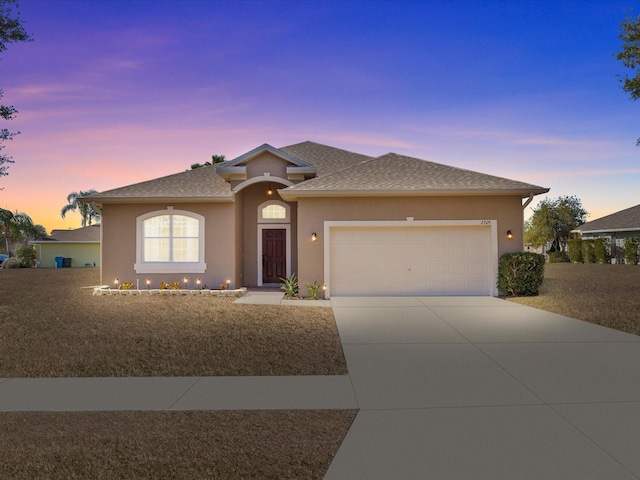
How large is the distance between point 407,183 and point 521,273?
183 inches

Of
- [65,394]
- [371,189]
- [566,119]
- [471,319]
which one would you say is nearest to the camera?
[65,394]

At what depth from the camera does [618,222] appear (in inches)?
1267

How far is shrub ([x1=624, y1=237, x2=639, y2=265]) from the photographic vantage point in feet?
91.7

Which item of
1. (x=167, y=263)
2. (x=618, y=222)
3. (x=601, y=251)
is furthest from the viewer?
(x=618, y=222)

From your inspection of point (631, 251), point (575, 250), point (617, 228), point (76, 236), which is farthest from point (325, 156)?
point (76, 236)

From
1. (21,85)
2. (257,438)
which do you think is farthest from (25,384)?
(21,85)

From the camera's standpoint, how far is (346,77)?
54.2ft

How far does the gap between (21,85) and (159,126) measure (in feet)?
16.4

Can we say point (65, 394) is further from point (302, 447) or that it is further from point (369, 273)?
point (369, 273)

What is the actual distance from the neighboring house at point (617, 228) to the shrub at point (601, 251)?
102 cm

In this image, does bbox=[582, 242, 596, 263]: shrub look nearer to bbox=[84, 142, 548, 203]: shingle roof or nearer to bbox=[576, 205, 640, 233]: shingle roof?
bbox=[576, 205, 640, 233]: shingle roof

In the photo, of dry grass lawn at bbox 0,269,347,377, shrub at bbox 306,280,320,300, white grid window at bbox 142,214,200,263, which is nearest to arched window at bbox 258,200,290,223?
white grid window at bbox 142,214,200,263

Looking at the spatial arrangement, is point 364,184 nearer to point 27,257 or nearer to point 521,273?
point 521,273

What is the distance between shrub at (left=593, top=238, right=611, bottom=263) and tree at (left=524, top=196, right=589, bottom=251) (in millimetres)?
11833
